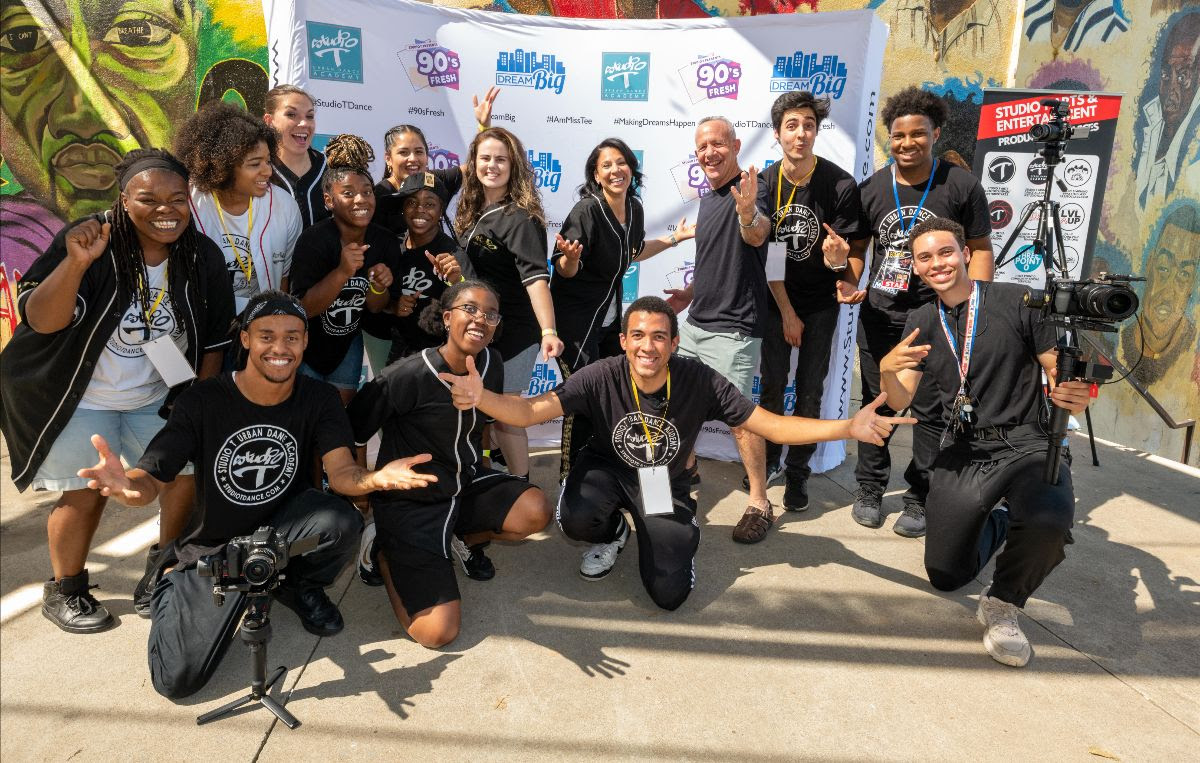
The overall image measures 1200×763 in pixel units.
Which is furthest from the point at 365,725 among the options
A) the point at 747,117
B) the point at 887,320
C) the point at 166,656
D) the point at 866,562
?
the point at 747,117

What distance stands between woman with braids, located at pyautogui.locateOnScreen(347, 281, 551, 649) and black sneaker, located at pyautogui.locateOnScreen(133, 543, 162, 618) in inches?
34.0

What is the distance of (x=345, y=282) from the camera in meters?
3.13

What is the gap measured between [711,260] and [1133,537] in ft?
8.94

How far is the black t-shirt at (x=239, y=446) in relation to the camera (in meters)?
2.55

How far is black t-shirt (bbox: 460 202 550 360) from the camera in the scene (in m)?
3.50

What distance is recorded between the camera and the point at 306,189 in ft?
11.4

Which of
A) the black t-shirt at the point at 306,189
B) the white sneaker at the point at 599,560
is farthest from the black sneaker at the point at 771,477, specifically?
the black t-shirt at the point at 306,189

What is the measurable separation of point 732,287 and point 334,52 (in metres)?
2.70

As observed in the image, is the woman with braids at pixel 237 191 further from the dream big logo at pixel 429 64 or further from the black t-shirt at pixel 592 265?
the dream big logo at pixel 429 64

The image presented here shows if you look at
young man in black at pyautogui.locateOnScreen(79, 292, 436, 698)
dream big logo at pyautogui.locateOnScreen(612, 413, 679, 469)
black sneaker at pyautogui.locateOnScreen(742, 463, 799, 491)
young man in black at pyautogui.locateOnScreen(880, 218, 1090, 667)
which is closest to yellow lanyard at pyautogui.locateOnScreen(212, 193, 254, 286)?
young man in black at pyautogui.locateOnScreen(79, 292, 436, 698)

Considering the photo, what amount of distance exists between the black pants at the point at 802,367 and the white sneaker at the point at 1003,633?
1.33m

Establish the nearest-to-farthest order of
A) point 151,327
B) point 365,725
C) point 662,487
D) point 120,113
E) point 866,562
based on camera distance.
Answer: point 365,725
point 151,327
point 662,487
point 866,562
point 120,113

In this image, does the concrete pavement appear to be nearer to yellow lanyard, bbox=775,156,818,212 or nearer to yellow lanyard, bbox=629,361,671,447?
yellow lanyard, bbox=629,361,671,447

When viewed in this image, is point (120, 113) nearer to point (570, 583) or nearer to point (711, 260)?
point (711, 260)
